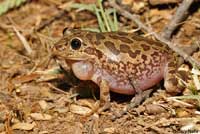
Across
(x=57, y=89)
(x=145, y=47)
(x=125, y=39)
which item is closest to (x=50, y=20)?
(x=57, y=89)

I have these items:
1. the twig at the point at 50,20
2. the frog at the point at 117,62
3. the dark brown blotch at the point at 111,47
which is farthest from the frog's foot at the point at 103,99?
the twig at the point at 50,20

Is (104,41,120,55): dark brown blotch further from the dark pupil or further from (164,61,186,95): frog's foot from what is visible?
(164,61,186,95): frog's foot

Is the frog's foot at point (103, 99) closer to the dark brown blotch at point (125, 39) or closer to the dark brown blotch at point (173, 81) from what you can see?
the dark brown blotch at point (125, 39)

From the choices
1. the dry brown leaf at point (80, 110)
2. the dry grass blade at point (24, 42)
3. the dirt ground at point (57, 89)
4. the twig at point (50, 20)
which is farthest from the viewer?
the twig at point (50, 20)

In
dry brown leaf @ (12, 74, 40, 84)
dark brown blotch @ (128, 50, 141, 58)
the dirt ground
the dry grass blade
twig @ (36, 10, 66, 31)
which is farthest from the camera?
twig @ (36, 10, 66, 31)

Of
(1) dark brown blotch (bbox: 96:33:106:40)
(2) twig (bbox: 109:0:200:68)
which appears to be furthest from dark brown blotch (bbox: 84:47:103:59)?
(2) twig (bbox: 109:0:200:68)

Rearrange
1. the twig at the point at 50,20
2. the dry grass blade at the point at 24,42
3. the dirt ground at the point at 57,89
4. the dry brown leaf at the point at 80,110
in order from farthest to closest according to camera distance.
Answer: the twig at the point at 50,20, the dry grass blade at the point at 24,42, the dry brown leaf at the point at 80,110, the dirt ground at the point at 57,89

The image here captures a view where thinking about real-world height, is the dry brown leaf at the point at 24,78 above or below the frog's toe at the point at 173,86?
above

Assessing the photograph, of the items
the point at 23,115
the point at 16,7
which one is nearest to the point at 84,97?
the point at 23,115
